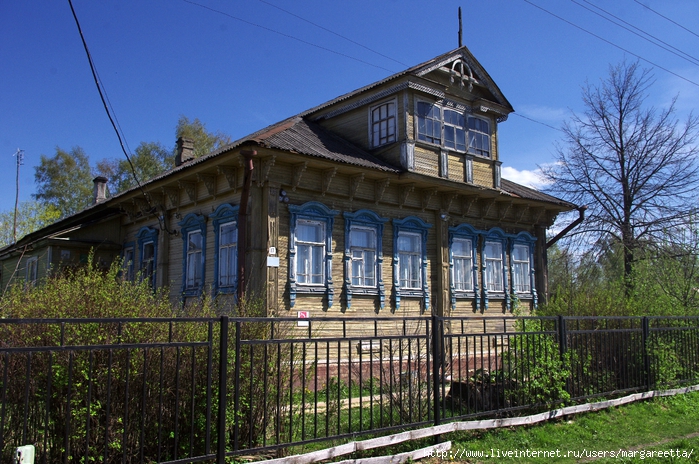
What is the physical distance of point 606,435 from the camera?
8250 millimetres

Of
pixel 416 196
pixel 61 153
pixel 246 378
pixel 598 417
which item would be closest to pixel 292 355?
pixel 246 378

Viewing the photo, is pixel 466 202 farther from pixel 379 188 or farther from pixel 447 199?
pixel 379 188

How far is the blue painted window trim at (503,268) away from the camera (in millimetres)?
16828

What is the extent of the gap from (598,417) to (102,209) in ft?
50.0

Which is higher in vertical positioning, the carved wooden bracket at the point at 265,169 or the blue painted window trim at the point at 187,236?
the carved wooden bracket at the point at 265,169

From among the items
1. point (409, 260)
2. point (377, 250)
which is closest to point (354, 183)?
point (377, 250)

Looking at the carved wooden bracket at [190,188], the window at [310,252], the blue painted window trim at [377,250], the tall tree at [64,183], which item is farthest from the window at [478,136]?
the tall tree at [64,183]

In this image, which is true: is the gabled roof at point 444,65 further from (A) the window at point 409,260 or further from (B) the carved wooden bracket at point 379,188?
(A) the window at point 409,260

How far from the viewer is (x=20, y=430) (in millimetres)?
5027

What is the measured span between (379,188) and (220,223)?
387 centimetres

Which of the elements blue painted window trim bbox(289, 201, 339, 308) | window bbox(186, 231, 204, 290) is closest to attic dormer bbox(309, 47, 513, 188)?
blue painted window trim bbox(289, 201, 339, 308)

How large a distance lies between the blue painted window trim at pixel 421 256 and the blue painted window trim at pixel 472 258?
3.21 feet

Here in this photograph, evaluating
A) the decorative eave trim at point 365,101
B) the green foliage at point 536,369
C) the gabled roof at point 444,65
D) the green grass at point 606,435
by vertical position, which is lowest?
the green grass at point 606,435

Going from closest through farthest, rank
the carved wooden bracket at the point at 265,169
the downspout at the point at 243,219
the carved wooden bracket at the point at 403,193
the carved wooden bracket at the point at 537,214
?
the downspout at the point at 243,219
the carved wooden bracket at the point at 265,169
the carved wooden bracket at the point at 403,193
the carved wooden bracket at the point at 537,214
